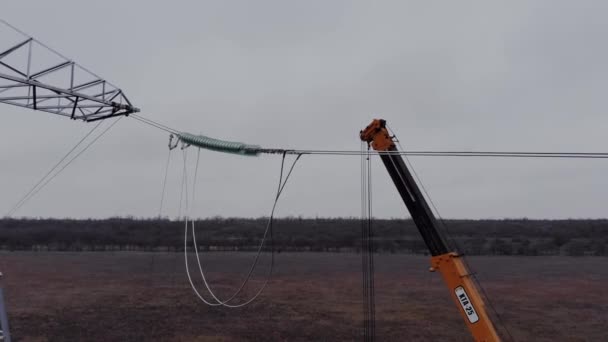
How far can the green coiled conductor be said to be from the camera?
26.4ft

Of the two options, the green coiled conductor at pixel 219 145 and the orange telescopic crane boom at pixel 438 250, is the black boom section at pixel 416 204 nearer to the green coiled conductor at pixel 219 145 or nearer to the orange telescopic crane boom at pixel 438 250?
the orange telescopic crane boom at pixel 438 250

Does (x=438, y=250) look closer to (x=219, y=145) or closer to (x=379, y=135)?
(x=379, y=135)

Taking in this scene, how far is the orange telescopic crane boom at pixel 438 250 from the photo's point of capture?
767 centimetres

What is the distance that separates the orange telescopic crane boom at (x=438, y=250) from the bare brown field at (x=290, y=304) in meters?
10.2

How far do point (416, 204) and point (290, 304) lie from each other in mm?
17355

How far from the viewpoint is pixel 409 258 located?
48.6 m

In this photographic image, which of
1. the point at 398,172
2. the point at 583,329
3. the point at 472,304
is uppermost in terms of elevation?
the point at 398,172

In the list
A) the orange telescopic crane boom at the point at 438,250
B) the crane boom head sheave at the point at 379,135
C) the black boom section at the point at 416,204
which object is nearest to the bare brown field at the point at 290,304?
the orange telescopic crane boom at the point at 438,250

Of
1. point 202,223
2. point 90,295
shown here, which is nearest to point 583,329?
point 90,295

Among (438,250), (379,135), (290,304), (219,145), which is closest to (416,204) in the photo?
(438,250)

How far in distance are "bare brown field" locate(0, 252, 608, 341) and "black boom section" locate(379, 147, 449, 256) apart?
10.4 m

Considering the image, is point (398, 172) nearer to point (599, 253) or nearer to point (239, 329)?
point (239, 329)

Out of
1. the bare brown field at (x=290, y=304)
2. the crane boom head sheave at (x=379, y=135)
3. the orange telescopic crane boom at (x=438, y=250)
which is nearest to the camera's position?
the orange telescopic crane boom at (x=438, y=250)

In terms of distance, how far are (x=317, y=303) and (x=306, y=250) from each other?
35320 mm
